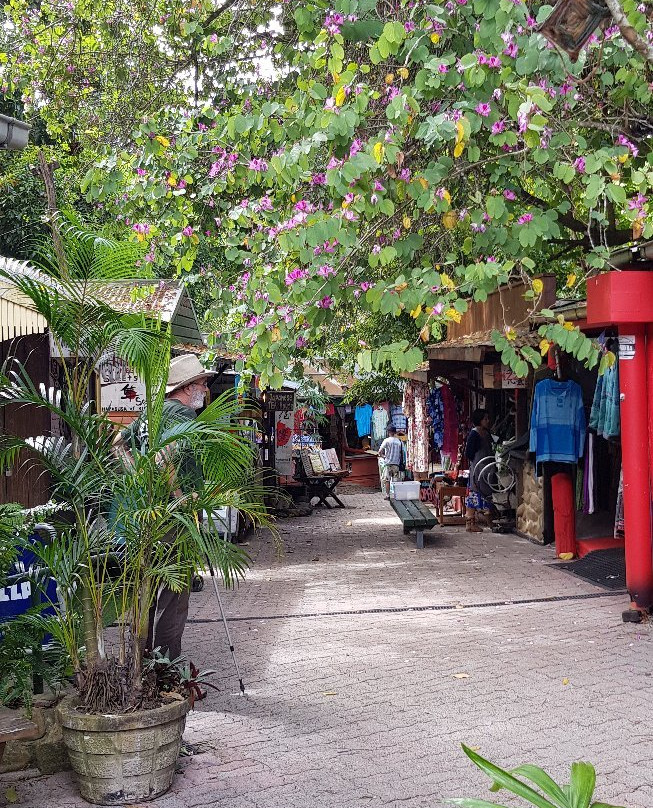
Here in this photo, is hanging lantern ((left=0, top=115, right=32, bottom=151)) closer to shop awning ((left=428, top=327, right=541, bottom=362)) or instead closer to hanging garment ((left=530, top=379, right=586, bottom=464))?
shop awning ((left=428, top=327, right=541, bottom=362))

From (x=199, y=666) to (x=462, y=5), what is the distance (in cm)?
503

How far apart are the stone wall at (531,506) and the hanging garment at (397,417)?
12.3 meters

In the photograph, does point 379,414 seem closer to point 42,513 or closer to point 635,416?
point 635,416

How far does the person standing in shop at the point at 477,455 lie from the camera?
654 inches

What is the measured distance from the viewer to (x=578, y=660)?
748 cm

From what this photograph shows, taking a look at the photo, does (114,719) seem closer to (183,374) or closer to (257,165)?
(183,374)

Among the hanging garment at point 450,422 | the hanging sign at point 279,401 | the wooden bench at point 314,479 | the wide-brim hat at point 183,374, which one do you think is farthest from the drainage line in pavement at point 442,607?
the wooden bench at point 314,479

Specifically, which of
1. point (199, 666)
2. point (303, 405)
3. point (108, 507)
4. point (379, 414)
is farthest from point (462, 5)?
point (379, 414)

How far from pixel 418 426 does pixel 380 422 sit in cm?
840

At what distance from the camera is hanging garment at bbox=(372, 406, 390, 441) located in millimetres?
29391

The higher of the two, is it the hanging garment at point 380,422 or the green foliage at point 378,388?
the green foliage at point 378,388

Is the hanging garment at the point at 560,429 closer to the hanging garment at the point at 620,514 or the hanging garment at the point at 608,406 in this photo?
the hanging garment at the point at 620,514

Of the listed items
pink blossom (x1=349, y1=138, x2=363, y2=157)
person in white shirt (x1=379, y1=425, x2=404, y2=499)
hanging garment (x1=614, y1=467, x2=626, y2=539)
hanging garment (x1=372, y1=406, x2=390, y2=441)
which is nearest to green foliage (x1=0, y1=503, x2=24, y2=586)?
pink blossom (x1=349, y1=138, x2=363, y2=157)

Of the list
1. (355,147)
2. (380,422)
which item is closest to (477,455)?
(355,147)
